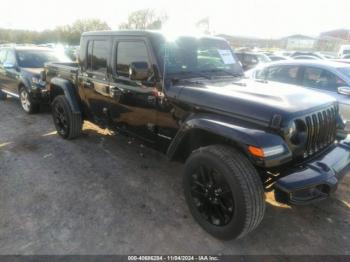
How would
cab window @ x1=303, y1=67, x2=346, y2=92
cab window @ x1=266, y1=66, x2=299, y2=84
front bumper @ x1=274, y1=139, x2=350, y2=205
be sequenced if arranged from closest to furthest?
front bumper @ x1=274, y1=139, x2=350, y2=205, cab window @ x1=303, y1=67, x2=346, y2=92, cab window @ x1=266, y1=66, x2=299, y2=84

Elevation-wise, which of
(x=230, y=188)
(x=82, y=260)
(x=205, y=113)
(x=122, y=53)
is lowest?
(x=82, y=260)

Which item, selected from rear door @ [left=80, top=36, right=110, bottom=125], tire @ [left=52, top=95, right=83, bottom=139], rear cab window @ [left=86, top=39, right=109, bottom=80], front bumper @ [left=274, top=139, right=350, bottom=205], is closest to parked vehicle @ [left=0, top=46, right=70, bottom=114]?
tire @ [left=52, top=95, right=83, bottom=139]

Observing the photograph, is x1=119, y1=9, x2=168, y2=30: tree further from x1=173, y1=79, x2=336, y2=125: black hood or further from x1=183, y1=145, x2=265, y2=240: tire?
x1=183, y1=145, x2=265, y2=240: tire

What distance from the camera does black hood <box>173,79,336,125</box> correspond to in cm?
266

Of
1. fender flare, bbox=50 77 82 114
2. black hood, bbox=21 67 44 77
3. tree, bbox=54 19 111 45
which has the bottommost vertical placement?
fender flare, bbox=50 77 82 114

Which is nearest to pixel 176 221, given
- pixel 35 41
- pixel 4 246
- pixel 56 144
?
pixel 4 246

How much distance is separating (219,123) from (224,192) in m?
0.64

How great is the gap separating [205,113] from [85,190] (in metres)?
1.92

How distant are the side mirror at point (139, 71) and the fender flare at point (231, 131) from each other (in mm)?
810

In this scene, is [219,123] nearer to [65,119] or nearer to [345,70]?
[65,119]

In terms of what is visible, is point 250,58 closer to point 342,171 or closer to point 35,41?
point 342,171

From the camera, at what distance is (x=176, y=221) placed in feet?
10.6

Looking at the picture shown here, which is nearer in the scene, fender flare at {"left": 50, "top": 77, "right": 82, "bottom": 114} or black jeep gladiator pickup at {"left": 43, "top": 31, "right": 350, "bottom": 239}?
black jeep gladiator pickup at {"left": 43, "top": 31, "right": 350, "bottom": 239}

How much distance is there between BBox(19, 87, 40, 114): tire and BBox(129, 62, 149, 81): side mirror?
4.67m
